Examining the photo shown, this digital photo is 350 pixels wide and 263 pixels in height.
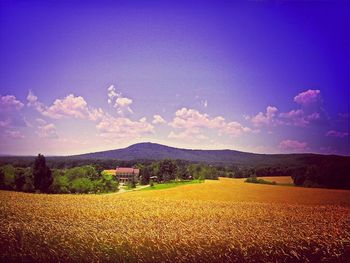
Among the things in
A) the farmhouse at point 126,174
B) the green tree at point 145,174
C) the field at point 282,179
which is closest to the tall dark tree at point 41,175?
the farmhouse at point 126,174

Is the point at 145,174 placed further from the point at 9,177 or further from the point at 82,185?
the point at 9,177

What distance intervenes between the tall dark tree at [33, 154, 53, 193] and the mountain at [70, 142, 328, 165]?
2.37 feet

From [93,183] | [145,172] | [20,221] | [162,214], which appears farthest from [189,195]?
[20,221]

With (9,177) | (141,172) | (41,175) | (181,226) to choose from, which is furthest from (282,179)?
(9,177)

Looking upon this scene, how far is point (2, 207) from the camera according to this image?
709 centimetres

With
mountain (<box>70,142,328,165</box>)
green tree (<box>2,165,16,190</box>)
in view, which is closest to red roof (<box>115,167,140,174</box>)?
mountain (<box>70,142,328,165</box>)

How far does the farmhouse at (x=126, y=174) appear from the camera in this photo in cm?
843

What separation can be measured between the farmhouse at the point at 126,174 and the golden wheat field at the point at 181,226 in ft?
1.30

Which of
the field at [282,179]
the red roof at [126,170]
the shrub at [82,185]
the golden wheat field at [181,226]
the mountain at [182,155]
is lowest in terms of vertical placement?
the golden wheat field at [181,226]

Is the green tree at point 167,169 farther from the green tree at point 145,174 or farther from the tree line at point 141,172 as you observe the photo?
the green tree at point 145,174

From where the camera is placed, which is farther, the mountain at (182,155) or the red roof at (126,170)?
the red roof at (126,170)

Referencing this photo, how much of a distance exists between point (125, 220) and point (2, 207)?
2.87 meters

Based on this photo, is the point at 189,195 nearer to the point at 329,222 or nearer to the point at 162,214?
the point at 162,214

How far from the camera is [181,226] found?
590 cm
